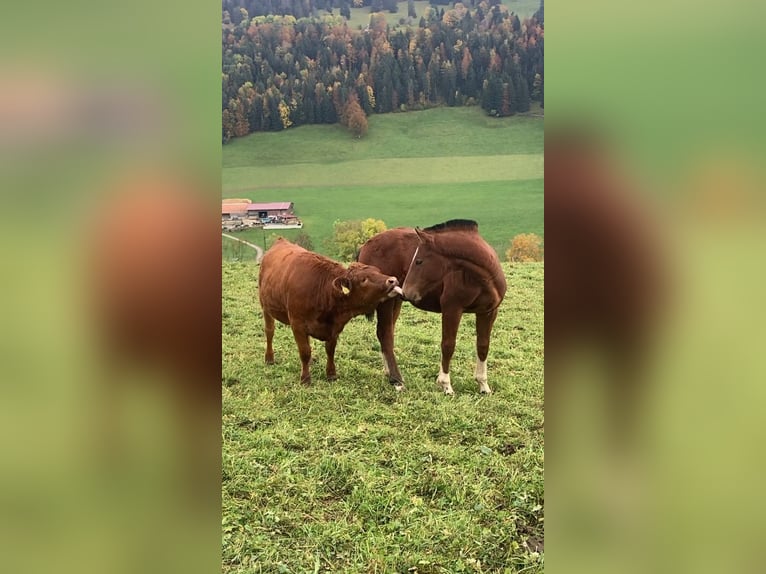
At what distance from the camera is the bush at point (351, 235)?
2.27 m

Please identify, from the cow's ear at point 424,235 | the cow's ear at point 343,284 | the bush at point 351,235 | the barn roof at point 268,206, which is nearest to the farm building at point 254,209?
the barn roof at point 268,206

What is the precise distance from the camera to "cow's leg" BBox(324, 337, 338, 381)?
7.88 ft

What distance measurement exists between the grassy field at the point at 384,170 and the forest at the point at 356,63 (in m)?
0.06

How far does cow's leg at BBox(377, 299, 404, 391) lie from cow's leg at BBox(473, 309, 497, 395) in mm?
343

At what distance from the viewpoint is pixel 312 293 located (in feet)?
8.19

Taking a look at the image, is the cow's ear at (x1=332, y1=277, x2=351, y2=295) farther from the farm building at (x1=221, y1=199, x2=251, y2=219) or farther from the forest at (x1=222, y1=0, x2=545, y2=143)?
the forest at (x1=222, y1=0, x2=545, y2=143)

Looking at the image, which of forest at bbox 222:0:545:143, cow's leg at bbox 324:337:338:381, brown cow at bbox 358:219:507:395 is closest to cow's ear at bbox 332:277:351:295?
brown cow at bbox 358:219:507:395

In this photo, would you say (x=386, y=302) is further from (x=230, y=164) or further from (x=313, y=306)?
(x=230, y=164)

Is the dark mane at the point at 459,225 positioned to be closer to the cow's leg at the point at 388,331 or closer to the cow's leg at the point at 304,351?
the cow's leg at the point at 388,331
